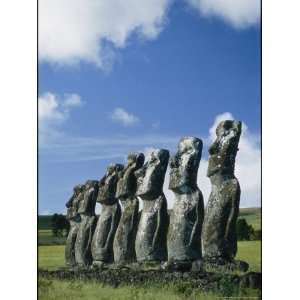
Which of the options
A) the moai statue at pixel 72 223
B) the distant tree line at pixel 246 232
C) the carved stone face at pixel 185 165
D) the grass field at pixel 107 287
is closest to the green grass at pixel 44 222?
the grass field at pixel 107 287

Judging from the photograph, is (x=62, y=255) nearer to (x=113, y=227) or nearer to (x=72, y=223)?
(x=72, y=223)

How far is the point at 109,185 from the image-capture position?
22047mm

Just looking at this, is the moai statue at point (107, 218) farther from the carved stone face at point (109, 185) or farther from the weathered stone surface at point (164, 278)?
the weathered stone surface at point (164, 278)

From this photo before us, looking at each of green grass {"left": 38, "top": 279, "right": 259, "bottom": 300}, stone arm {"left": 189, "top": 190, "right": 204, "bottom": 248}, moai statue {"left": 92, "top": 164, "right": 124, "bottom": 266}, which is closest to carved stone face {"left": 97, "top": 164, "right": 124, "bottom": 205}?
moai statue {"left": 92, "top": 164, "right": 124, "bottom": 266}

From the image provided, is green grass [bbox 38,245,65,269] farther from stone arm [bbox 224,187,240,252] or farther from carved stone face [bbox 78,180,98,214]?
stone arm [bbox 224,187,240,252]

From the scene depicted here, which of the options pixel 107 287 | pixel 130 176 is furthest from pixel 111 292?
pixel 130 176

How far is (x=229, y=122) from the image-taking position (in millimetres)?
18688

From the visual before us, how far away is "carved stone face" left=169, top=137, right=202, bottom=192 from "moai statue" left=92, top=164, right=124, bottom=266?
263 cm

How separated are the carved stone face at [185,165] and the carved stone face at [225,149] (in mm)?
581

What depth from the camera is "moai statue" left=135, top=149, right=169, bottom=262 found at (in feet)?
64.4

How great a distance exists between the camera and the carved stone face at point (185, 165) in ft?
62.6

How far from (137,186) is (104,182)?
5.04ft

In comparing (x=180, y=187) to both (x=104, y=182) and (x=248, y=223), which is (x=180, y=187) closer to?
(x=248, y=223)

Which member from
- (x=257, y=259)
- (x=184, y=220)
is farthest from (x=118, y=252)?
(x=257, y=259)
